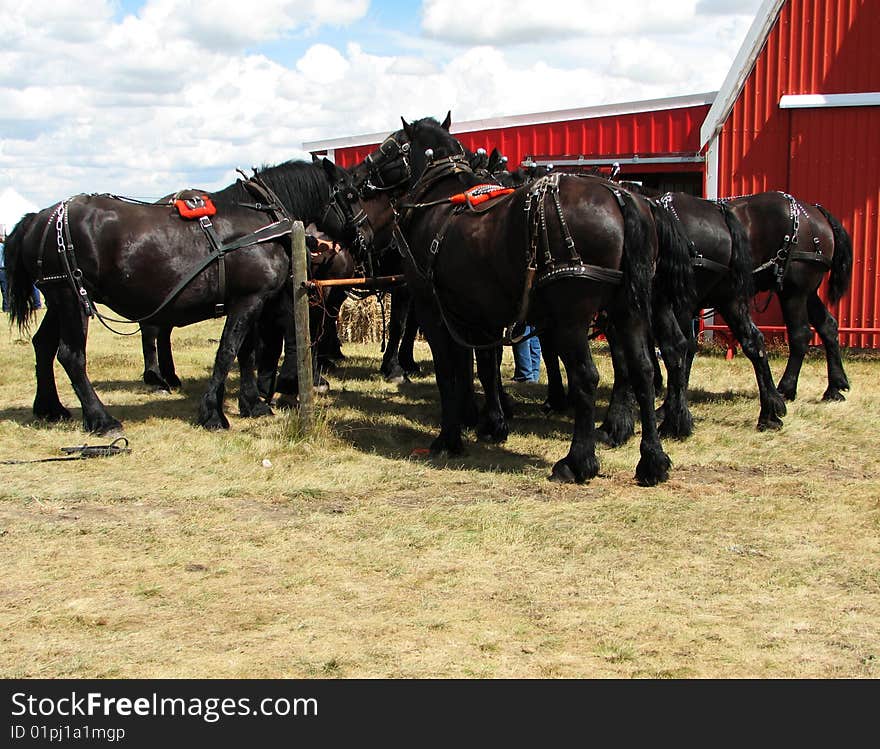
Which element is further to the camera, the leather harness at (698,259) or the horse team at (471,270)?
the leather harness at (698,259)

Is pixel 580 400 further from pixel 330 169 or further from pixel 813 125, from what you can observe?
pixel 813 125

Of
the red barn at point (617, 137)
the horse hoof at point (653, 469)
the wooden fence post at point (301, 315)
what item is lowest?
the horse hoof at point (653, 469)

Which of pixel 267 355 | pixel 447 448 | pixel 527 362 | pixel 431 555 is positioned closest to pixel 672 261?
pixel 447 448

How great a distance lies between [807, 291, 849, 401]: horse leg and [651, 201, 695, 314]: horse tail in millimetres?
3269

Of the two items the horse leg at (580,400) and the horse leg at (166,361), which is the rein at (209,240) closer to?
the horse leg at (166,361)

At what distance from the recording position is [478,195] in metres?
7.36

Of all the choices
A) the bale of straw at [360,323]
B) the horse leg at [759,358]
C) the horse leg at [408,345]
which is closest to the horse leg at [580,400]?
the horse leg at [759,358]

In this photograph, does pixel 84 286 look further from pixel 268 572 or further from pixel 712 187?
pixel 712 187

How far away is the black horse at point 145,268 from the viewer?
813cm

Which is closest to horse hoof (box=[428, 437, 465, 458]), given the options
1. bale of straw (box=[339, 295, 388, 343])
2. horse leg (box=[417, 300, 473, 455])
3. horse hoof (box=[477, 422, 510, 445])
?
horse leg (box=[417, 300, 473, 455])

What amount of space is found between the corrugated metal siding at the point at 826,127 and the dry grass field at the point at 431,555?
15.7 feet

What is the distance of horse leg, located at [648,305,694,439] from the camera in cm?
778

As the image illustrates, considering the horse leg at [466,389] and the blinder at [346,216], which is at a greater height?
the blinder at [346,216]
